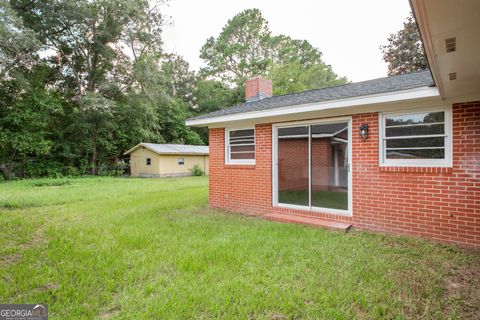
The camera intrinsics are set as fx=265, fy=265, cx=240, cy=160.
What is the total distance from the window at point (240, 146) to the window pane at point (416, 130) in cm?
314

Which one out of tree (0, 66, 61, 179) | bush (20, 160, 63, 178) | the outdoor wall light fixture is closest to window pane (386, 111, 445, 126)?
the outdoor wall light fixture

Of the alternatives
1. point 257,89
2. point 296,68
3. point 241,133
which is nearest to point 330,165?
point 241,133

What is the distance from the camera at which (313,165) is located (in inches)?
232

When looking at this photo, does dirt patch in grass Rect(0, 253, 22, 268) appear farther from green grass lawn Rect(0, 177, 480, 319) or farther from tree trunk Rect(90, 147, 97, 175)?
Answer: tree trunk Rect(90, 147, 97, 175)

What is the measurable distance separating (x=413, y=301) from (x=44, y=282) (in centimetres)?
394

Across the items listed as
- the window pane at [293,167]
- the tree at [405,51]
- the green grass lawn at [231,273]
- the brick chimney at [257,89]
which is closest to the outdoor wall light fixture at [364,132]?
the window pane at [293,167]

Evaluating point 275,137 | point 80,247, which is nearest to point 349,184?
point 275,137

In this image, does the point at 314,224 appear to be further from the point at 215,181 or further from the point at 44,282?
the point at 44,282

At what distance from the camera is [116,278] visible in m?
3.11

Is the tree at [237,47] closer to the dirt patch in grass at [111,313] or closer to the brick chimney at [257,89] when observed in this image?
the brick chimney at [257,89]

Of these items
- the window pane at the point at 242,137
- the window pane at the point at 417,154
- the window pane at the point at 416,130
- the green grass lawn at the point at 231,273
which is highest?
the window pane at the point at 242,137

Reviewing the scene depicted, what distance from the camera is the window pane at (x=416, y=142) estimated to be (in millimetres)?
4407

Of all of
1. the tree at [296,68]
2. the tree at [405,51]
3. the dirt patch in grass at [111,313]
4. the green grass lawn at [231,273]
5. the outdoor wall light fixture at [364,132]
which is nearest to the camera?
the dirt patch in grass at [111,313]

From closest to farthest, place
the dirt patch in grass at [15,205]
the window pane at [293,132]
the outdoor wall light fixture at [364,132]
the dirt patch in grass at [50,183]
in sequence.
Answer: the outdoor wall light fixture at [364,132] < the window pane at [293,132] < the dirt patch in grass at [15,205] < the dirt patch in grass at [50,183]
